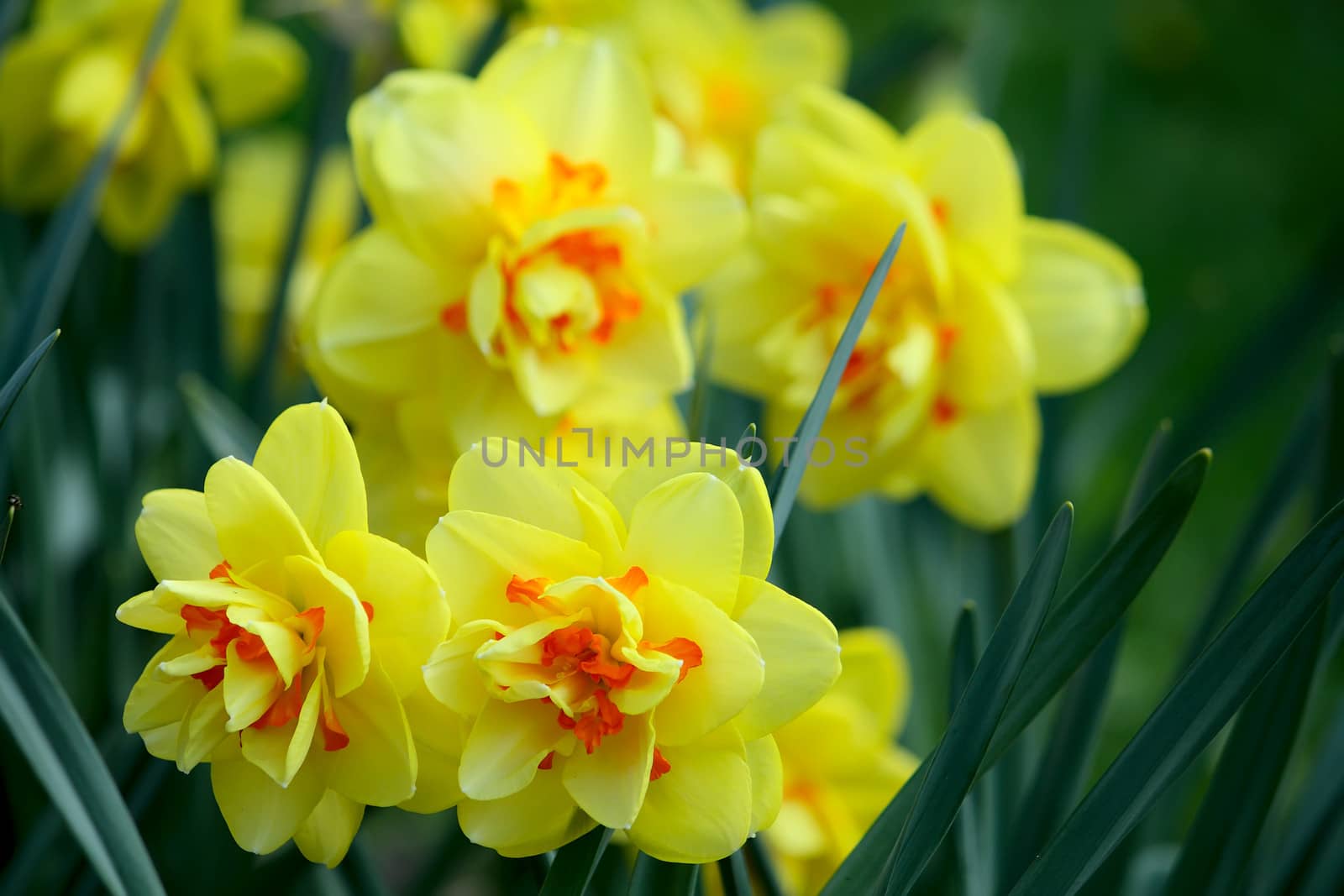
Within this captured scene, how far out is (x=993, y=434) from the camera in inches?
40.2

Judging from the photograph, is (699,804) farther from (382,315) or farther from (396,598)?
(382,315)

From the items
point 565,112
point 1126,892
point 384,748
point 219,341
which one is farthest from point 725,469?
point 219,341

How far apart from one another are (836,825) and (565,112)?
2.01 ft

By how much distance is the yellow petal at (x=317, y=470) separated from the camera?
61 centimetres

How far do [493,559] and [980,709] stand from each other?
28 centimetres

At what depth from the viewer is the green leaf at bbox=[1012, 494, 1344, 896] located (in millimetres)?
620

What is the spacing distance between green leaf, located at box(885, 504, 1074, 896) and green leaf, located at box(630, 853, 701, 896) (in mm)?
133

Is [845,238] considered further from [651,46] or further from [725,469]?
[651,46]

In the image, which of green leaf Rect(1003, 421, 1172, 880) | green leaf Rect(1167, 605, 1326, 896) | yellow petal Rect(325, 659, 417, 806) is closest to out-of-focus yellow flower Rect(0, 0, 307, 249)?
yellow petal Rect(325, 659, 417, 806)

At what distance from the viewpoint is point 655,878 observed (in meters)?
0.72

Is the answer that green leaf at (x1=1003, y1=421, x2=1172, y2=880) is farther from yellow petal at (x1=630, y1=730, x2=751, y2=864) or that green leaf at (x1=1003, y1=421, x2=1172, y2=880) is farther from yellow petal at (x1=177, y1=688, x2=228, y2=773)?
yellow petal at (x1=177, y1=688, x2=228, y2=773)

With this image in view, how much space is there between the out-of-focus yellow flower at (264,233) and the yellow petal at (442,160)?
0.54m

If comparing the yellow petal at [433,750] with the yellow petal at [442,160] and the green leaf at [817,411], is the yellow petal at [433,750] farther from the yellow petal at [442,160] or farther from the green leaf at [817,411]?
the yellow petal at [442,160]

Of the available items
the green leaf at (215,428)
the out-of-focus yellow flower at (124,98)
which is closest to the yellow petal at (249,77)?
the out-of-focus yellow flower at (124,98)
